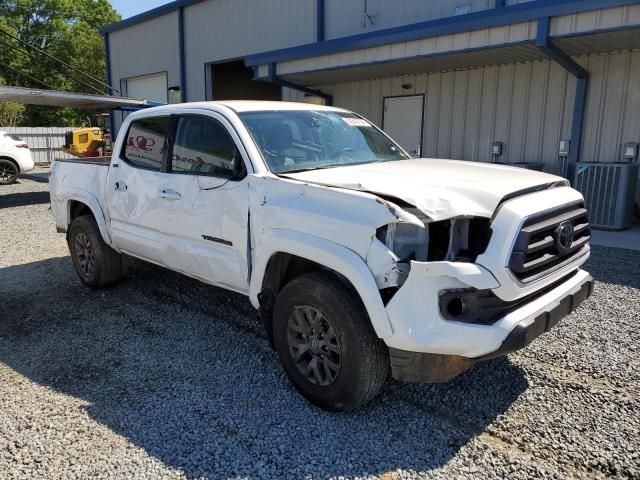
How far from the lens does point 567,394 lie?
337 centimetres

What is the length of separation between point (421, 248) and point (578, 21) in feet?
21.5

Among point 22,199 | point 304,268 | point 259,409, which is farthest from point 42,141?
point 259,409

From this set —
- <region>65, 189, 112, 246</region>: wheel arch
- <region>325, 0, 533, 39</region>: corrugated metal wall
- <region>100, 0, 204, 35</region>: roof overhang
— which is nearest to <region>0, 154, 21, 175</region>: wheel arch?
<region>100, 0, 204, 35</region>: roof overhang

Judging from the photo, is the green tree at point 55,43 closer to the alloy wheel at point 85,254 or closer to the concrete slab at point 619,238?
the alloy wheel at point 85,254

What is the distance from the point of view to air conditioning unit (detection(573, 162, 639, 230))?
28.0 ft

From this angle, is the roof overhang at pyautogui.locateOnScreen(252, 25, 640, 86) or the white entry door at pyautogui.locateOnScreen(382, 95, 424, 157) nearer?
the roof overhang at pyautogui.locateOnScreen(252, 25, 640, 86)

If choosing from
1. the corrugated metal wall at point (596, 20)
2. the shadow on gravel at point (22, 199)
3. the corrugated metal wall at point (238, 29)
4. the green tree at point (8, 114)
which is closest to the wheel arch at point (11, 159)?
the shadow on gravel at point (22, 199)

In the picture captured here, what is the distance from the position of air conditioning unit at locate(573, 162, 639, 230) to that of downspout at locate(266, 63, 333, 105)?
6869 mm

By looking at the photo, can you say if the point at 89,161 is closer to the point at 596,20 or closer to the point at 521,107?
the point at 596,20

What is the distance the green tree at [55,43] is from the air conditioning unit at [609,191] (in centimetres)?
4248

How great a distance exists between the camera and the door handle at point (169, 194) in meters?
4.20

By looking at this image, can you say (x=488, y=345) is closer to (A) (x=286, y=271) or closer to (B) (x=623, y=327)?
(A) (x=286, y=271)

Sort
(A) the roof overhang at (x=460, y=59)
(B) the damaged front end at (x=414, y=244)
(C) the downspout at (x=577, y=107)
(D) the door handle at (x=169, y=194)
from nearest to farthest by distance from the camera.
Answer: (B) the damaged front end at (x=414, y=244) < (D) the door handle at (x=169, y=194) < (A) the roof overhang at (x=460, y=59) < (C) the downspout at (x=577, y=107)

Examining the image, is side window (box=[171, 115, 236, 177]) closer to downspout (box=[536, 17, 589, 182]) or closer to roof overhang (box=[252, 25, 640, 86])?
roof overhang (box=[252, 25, 640, 86])
